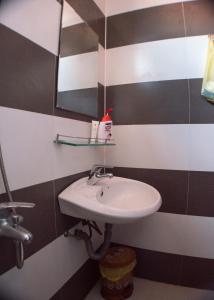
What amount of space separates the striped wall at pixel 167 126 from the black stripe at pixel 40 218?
626mm

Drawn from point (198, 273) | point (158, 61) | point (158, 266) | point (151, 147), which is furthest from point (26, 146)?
point (198, 273)

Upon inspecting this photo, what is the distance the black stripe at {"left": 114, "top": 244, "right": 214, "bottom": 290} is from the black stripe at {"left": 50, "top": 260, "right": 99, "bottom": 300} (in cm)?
36

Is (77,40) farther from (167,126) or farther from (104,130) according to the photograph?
(167,126)

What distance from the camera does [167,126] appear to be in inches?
57.4

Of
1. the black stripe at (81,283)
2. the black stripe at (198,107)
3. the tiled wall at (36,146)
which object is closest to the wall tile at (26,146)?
the tiled wall at (36,146)

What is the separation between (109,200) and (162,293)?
81 centimetres

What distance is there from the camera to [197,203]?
143 centimetres

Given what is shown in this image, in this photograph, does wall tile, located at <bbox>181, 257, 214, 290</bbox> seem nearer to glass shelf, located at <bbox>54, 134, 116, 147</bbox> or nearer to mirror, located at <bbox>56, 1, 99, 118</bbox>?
glass shelf, located at <bbox>54, 134, 116, 147</bbox>

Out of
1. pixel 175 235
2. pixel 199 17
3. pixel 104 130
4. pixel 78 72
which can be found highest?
pixel 199 17

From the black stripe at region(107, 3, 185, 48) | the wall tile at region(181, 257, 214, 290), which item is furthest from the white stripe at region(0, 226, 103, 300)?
the black stripe at region(107, 3, 185, 48)

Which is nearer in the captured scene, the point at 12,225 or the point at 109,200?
the point at 12,225

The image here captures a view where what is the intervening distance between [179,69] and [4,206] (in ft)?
4.48

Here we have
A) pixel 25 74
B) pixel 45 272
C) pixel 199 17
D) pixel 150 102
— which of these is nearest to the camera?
pixel 25 74

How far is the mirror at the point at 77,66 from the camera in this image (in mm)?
1102
